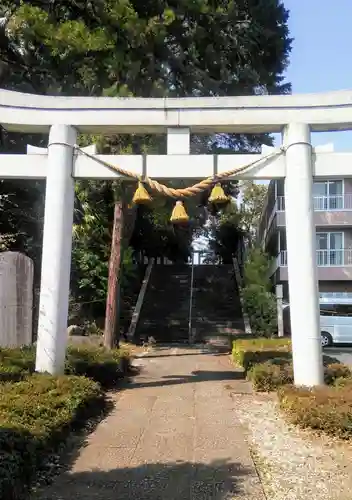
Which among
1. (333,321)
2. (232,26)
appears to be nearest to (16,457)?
(232,26)

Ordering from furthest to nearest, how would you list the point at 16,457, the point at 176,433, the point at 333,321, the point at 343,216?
the point at 343,216 < the point at 333,321 < the point at 176,433 < the point at 16,457

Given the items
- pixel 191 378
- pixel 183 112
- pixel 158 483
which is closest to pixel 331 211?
pixel 191 378

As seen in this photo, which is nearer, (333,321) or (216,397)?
(216,397)

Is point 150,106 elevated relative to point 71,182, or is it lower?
elevated

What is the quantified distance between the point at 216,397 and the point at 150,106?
5.15 m

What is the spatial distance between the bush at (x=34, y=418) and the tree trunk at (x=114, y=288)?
6.99 m

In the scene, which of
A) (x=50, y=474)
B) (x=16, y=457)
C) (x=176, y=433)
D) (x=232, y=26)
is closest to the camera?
(x=16, y=457)

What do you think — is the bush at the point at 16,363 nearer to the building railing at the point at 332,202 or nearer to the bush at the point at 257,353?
the bush at the point at 257,353

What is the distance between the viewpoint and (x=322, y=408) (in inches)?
278

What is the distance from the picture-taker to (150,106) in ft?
31.4

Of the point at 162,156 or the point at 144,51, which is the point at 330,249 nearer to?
the point at 144,51

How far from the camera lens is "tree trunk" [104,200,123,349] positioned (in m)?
15.5

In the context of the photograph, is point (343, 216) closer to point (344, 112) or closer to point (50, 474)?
point (344, 112)

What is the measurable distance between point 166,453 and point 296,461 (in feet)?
4.54
